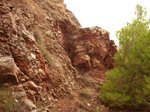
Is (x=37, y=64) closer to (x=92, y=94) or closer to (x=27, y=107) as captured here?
(x=27, y=107)

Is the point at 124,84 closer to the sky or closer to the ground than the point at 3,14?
closer to the ground

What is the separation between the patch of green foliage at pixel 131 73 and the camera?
5.86 metres

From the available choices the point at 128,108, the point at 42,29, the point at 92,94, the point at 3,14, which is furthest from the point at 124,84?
the point at 3,14

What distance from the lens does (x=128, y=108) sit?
6.65m

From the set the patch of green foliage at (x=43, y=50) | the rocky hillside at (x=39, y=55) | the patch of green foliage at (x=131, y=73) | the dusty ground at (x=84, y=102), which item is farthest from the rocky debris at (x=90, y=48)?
the patch of green foliage at (x=43, y=50)

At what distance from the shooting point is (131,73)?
6625 millimetres

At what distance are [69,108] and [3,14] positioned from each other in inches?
204

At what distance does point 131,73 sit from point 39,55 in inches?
217

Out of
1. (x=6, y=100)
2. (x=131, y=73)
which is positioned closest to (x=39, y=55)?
(x=6, y=100)

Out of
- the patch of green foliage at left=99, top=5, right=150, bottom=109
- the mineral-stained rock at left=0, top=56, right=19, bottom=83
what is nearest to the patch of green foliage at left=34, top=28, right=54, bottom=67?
the mineral-stained rock at left=0, top=56, right=19, bottom=83

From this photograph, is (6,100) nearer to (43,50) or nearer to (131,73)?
(43,50)

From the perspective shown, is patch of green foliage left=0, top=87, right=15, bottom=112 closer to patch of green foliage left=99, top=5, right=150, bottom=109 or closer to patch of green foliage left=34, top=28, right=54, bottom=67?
patch of green foliage left=34, top=28, right=54, bottom=67

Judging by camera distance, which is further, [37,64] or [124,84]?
[124,84]

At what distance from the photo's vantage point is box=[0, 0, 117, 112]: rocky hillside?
3.55 m
